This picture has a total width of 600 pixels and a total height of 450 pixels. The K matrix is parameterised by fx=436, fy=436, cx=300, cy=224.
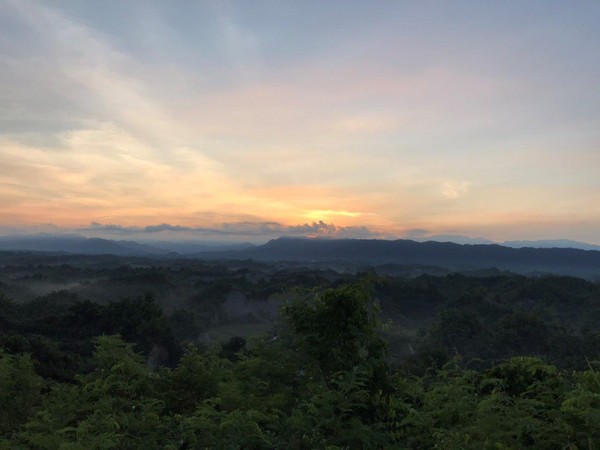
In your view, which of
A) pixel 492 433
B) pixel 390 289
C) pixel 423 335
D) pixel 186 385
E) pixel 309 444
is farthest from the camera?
pixel 390 289

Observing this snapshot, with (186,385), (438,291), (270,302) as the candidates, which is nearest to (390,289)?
(438,291)

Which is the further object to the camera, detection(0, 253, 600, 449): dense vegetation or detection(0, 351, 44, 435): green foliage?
detection(0, 351, 44, 435): green foliage

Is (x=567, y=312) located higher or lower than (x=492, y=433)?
lower

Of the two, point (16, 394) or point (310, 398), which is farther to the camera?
point (16, 394)

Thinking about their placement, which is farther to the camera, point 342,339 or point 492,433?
point 342,339

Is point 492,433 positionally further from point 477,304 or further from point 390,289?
point 390,289

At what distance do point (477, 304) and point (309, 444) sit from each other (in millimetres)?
59172

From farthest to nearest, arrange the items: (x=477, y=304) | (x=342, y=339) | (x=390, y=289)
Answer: (x=390, y=289), (x=477, y=304), (x=342, y=339)

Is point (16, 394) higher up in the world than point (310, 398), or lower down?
lower down

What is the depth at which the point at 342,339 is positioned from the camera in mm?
8359

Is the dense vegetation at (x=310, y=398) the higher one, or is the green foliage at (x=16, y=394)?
the dense vegetation at (x=310, y=398)

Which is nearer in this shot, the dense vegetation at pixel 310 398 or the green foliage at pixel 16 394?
the dense vegetation at pixel 310 398

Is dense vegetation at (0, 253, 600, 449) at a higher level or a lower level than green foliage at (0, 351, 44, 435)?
higher

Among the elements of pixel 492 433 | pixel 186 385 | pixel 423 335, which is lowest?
pixel 423 335
